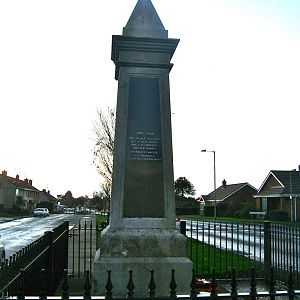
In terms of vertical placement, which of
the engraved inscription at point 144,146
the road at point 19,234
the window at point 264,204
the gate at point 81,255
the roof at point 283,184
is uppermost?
the roof at point 283,184

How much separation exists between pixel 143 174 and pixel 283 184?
2022 inches

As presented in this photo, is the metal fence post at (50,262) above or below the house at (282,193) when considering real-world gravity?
below

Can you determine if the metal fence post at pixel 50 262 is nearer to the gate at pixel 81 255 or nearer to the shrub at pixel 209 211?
the gate at pixel 81 255

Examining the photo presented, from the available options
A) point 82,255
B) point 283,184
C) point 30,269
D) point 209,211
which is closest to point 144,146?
point 30,269

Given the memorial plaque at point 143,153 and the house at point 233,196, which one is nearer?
the memorial plaque at point 143,153

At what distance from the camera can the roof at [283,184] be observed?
53000mm

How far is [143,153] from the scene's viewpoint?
6.95m

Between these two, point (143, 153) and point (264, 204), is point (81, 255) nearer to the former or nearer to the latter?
point (143, 153)

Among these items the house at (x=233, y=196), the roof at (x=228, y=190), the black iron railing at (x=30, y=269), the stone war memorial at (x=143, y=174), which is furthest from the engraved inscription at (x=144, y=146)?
the roof at (x=228, y=190)

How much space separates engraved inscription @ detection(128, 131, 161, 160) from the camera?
6.93 metres

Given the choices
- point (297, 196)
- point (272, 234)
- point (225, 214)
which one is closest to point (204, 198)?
point (225, 214)

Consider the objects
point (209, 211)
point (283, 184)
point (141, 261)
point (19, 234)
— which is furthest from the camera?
point (209, 211)

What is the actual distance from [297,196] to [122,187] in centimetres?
4698

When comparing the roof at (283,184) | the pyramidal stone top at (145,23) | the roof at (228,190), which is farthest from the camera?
the roof at (228,190)
